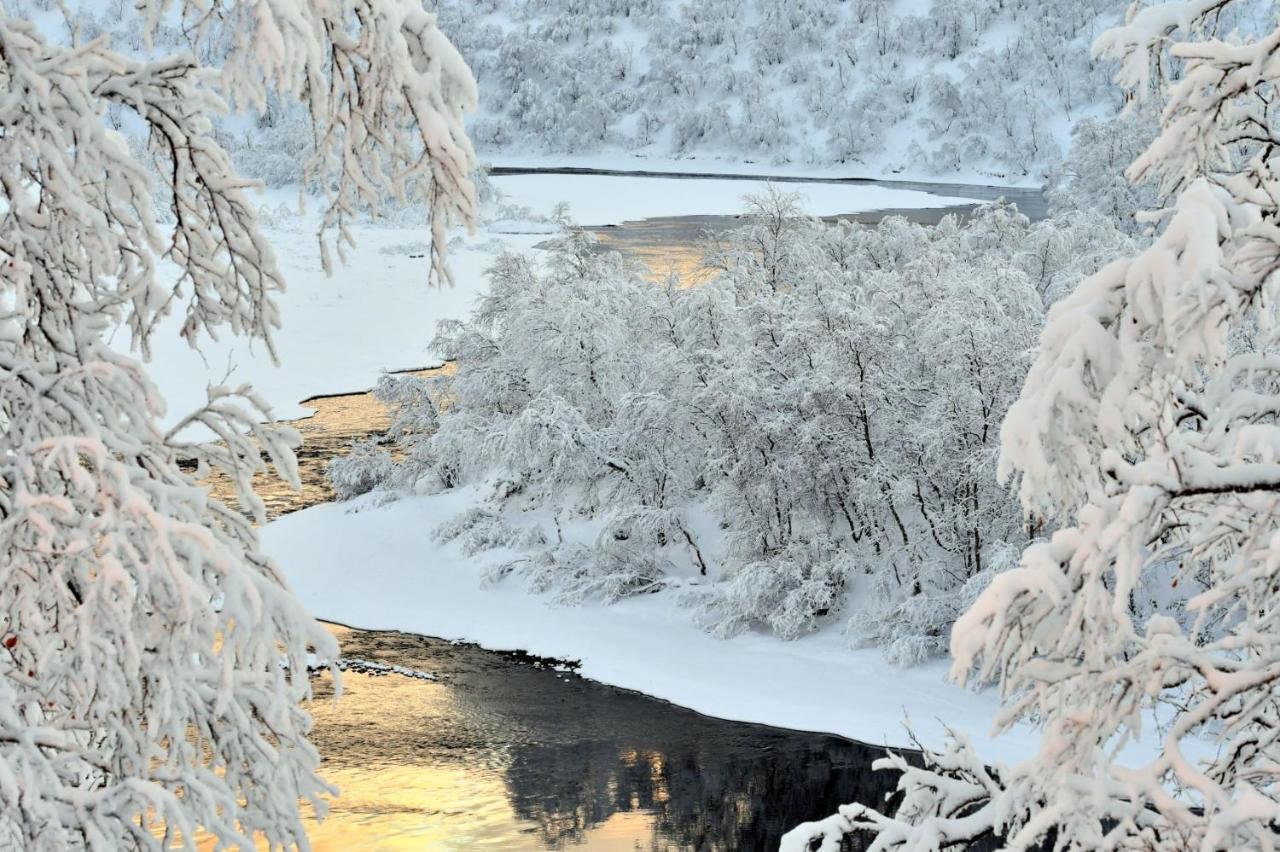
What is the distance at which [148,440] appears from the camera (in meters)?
2.96

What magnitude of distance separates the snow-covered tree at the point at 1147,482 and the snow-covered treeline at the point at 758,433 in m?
12.4

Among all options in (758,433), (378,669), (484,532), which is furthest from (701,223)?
(378,669)

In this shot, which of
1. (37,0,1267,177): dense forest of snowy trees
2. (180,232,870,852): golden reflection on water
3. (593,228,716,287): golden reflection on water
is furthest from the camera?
(37,0,1267,177): dense forest of snowy trees

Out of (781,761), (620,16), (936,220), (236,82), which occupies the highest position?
(620,16)

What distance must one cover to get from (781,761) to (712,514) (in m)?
6.32

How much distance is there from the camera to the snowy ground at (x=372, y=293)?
2808cm

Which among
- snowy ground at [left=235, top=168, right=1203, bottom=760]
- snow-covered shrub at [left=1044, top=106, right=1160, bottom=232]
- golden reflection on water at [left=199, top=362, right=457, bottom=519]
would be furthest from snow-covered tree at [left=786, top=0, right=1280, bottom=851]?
snow-covered shrub at [left=1044, top=106, right=1160, bottom=232]

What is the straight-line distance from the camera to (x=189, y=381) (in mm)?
27391

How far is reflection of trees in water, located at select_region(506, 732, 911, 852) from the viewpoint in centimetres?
1222

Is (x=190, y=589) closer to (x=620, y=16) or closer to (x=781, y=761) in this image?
(x=781, y=761)

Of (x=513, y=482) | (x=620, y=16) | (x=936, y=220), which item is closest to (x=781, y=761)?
(x=513, y=482)

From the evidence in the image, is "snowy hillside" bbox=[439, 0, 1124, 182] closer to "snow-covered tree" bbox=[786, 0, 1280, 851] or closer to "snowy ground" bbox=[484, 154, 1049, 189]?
"snowy ground" bbox=[484, 154, 1049, 189]

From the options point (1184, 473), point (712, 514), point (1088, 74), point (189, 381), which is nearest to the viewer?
point (1184, 473)

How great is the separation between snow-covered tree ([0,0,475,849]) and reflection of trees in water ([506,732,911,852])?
926 cm
